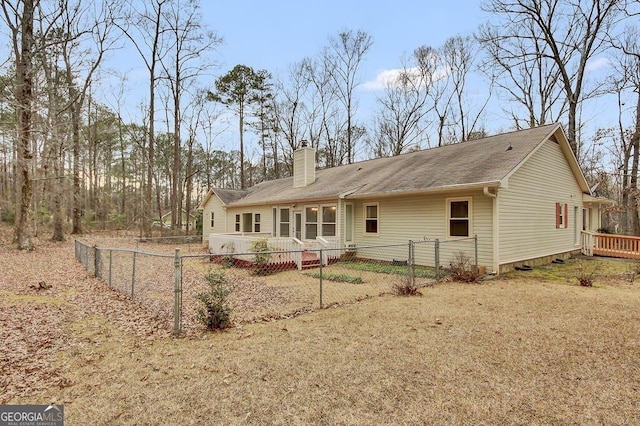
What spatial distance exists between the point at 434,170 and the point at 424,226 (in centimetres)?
227

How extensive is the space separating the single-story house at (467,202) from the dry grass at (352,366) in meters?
4.13

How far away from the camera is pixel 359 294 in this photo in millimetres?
7914

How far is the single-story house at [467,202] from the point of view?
10.4 metres

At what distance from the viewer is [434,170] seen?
1249 centimetres

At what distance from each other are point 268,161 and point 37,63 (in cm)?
2245

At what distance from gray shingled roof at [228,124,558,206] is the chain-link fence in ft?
6.77

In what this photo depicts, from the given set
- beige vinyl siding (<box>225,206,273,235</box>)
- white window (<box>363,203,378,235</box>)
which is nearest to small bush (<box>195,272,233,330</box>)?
white window (<box>363,203,378,235</box>)

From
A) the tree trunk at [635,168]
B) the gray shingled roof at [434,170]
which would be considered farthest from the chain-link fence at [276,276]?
the tree trunk at [635,168]

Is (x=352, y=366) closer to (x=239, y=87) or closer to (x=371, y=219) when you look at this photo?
(x=371, y=219)

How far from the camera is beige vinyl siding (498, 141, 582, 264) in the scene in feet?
34.8

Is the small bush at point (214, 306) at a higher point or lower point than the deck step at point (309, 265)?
higher

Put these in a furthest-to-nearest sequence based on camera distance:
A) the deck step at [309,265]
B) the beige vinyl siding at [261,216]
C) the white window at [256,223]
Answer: the white window at [256,223] → the beige vinyl siding at [261,216] → the deck step at [309,265]

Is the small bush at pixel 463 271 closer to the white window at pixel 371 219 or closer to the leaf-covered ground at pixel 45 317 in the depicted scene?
the white window at pixel 371 219

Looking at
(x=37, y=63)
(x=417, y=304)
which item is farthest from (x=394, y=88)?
(x=417, y=304)
